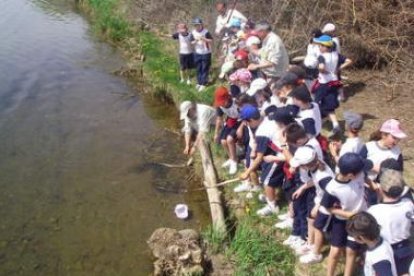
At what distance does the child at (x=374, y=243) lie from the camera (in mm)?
3854

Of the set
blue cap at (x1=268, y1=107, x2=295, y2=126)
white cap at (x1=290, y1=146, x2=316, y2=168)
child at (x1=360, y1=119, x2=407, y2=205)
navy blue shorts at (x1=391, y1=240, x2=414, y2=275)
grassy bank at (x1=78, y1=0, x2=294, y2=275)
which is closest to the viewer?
navy blue shorts at (x1=391, y1=240, x2=414, y2=275)

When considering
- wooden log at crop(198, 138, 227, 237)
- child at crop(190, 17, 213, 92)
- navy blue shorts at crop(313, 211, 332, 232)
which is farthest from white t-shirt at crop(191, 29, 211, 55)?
navy blue shorts at crop(313, 211, 332, 232)

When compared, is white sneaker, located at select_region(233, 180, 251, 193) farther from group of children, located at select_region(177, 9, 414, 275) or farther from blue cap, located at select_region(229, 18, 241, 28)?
blue cap, located at select_region(229, 18, 241, 28)

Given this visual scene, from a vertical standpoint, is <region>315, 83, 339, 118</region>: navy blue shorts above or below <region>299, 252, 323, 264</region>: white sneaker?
above

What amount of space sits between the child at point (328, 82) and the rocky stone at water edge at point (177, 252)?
3.21 m

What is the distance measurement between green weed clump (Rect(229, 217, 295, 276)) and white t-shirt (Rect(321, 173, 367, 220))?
47.2 inches

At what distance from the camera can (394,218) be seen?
13.5ft

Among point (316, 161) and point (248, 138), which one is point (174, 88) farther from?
point (316, 161)

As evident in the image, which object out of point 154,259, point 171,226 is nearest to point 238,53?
point 171,226

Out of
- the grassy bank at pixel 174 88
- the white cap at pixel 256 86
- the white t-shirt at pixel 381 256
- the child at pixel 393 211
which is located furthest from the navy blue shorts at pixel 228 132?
the white t-shirt at pixel 381 256

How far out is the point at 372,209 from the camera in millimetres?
4250

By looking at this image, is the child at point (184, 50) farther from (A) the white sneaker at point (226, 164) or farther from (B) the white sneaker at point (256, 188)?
(B) the white sneaker at point (256, 188)

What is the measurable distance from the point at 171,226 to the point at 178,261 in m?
1.34

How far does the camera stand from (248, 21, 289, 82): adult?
25.3ft
